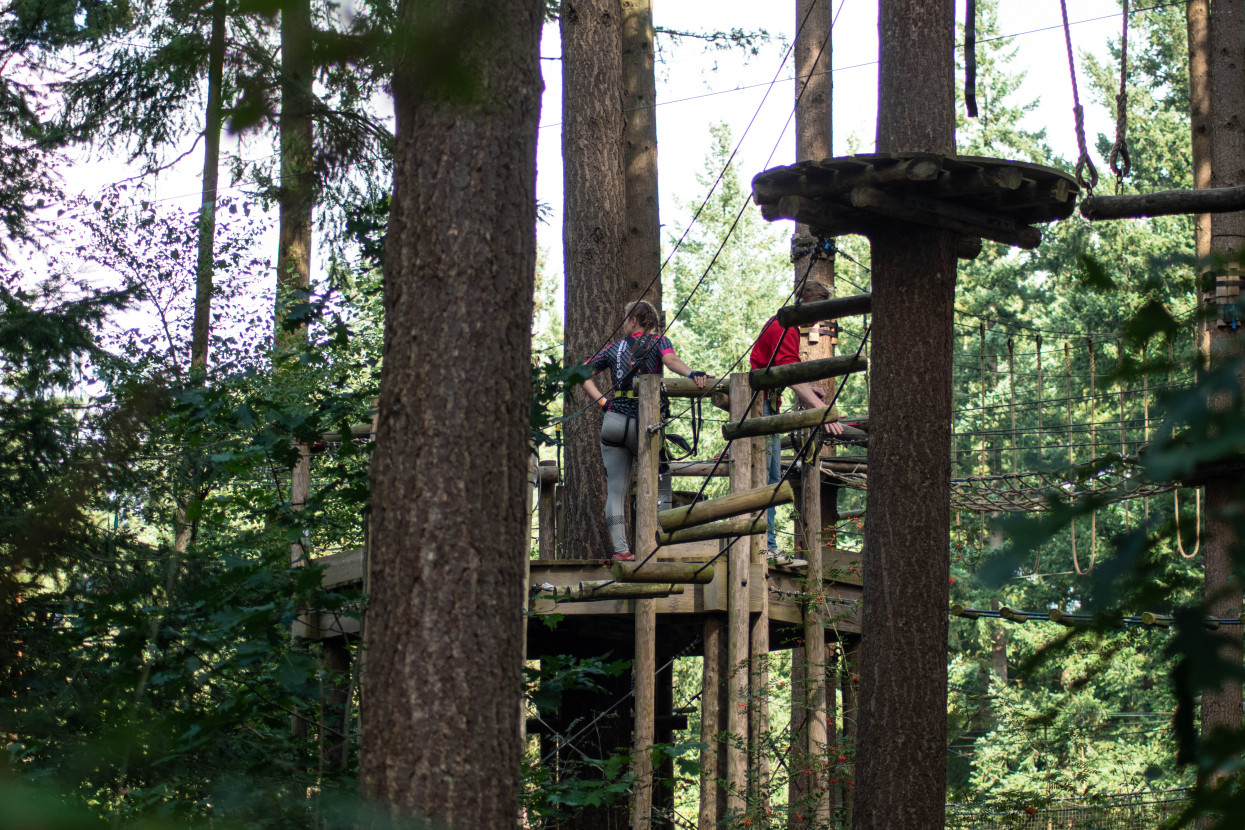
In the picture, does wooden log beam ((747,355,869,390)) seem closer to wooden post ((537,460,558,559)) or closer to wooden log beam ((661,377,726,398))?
wooden log beam ((661,377,726,398))

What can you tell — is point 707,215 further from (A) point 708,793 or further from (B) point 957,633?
(A) point 708,793

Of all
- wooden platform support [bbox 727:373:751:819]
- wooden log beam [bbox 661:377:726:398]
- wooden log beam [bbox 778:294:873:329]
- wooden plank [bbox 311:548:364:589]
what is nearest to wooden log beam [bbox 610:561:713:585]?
wooden platform support [bbox 727:373:751:819]

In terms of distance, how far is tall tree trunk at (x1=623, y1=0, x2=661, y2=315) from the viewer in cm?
1023

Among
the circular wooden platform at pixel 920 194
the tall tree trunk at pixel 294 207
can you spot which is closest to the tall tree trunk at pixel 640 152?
the tall tree trunk at pixel 294 207

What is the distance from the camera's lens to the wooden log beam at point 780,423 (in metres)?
5.99

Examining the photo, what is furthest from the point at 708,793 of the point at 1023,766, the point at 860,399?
the point at 860,399

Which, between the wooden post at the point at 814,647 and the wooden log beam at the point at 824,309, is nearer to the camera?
the wooden log beam at the point at 824,309

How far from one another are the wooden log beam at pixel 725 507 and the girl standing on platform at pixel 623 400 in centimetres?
64

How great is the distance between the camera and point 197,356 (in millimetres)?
12625

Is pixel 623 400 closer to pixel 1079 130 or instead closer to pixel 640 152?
pixel 1079 130

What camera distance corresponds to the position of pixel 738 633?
268 inches

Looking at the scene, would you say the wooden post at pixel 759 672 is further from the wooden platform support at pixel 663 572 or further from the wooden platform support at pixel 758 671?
the wooden platform support at pixel 663 572

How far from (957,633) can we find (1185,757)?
25.3m

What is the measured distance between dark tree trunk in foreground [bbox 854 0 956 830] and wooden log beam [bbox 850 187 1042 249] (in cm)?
11
